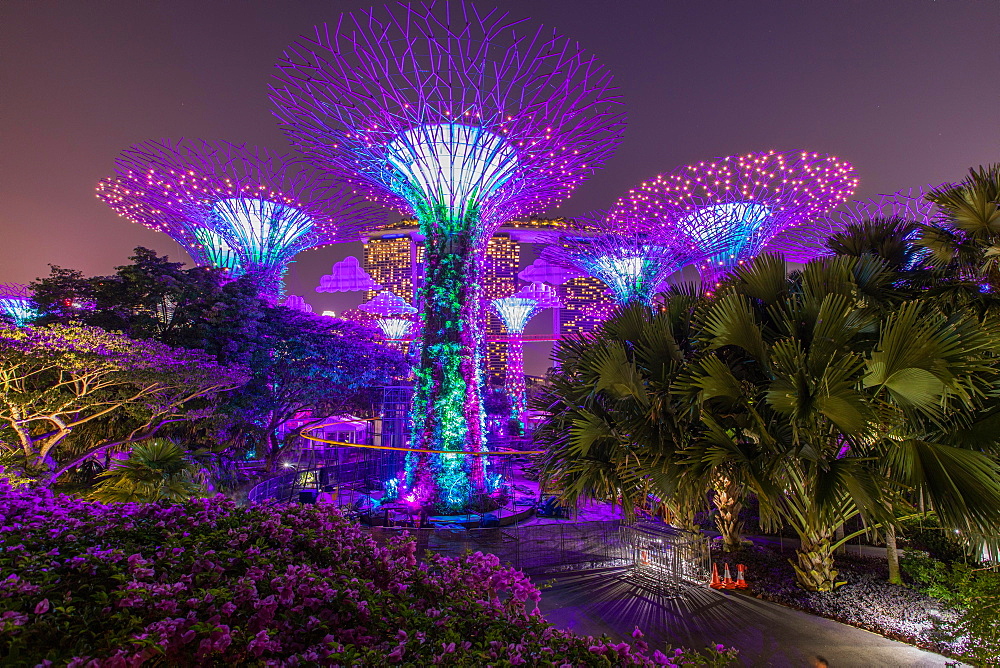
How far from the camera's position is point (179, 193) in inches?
670

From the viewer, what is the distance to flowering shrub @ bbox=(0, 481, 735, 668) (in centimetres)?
200

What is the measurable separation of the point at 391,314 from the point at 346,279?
6657 mm

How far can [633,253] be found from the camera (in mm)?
23438

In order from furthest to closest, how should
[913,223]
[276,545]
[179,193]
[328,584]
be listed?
[179,193]
[913,223]
[276,545]
[328,584]

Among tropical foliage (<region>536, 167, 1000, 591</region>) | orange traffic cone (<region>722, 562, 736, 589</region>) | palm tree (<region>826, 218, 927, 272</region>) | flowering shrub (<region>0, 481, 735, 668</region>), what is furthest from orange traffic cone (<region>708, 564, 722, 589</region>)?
flowering shrub (<region>0, 481, 735, 668</region>)

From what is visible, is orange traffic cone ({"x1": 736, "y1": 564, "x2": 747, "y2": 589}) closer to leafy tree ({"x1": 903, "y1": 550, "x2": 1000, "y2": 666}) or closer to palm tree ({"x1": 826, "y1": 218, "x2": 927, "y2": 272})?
leafy tree ({"x1": 903, "y1": 550, "x2": 1000, "y2": 666})

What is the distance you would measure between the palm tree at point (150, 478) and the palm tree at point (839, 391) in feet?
23.8

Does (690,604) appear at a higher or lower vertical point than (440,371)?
lower

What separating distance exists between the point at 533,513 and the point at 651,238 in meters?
14.6

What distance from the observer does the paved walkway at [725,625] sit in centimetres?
502

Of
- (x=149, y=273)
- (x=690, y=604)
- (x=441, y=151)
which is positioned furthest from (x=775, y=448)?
(x=149, y=273)

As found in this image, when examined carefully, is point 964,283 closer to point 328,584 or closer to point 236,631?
point 328,584

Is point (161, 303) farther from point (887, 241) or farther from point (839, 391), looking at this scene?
point (887, 241)

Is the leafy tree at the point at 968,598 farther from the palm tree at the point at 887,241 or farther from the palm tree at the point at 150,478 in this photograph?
the palm tree at the point at 150,478
